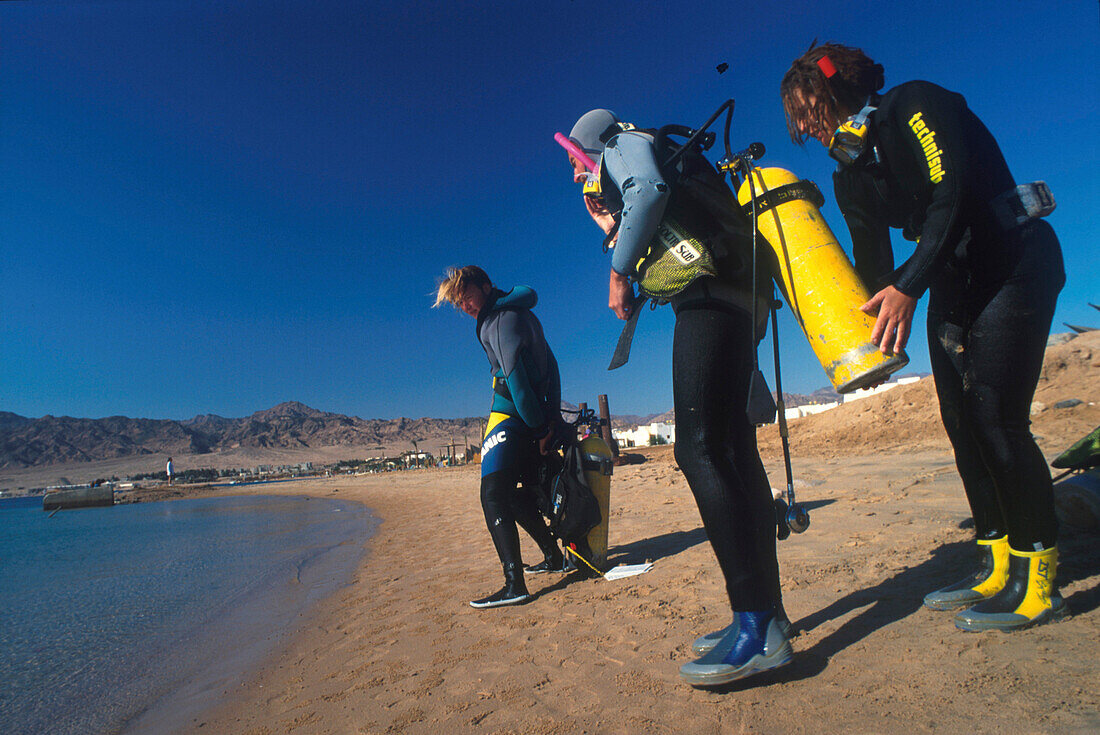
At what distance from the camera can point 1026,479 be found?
152 cm

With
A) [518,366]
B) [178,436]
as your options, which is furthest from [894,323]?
[178,436]

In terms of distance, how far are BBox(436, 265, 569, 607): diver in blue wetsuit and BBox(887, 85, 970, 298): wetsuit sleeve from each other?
1906 millimetres

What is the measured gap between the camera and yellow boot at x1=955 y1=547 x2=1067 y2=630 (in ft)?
4.98

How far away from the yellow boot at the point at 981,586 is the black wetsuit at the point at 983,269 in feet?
0.80

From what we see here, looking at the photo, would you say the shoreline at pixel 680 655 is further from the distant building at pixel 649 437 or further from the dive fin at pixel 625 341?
the distant building at pixel 649 437

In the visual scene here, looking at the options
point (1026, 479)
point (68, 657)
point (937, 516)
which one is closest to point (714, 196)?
point (1026, 479)

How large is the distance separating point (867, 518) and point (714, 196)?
281 centimetres

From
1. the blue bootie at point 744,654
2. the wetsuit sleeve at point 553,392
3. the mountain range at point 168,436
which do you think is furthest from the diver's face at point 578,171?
the mountain range at point 168,436

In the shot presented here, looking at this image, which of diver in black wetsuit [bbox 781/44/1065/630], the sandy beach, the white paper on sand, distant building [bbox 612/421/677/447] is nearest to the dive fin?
diver in black wetsuit [bbox 781/44/1065/630]

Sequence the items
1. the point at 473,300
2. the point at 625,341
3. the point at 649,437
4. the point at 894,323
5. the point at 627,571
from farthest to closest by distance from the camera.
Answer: the point at 649,437, the point at 473,300, the point at 627,571, the point at 625,341, the point at 894,323

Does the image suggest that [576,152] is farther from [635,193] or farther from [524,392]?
[524,392]

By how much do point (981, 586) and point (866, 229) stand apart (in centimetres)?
128

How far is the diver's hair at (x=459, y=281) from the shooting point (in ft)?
10.3

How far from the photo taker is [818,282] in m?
1.48
